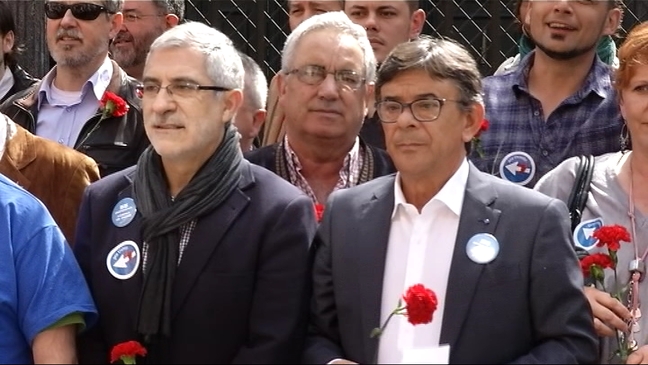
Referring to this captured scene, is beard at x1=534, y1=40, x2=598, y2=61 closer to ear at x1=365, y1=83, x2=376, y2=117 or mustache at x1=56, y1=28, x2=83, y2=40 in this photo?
ear at x1=365, y1=83, x2=376, y2=117

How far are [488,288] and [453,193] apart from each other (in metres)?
0.30

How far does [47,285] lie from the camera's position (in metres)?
3.87

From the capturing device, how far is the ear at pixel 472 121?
379 cm

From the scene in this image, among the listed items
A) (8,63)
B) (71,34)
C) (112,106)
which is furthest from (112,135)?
(8,63)

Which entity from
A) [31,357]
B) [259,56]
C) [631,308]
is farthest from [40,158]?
[259,56]

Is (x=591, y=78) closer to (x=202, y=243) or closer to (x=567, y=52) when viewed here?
(x=567, y=52)

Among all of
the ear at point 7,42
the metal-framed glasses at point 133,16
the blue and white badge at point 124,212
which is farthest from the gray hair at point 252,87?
the ear at point 7,42

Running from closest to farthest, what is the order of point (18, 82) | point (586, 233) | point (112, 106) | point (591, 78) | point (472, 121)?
point (472, 121) < point (586, 233) < point (591, 78) < point (112, 106) < point (18, 82)

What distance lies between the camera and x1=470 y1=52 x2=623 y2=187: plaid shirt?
4617mm

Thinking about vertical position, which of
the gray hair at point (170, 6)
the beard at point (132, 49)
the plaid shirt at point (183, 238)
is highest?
the gray hair at point (170, 6)

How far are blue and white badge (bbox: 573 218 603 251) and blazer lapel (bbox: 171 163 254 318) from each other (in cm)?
102

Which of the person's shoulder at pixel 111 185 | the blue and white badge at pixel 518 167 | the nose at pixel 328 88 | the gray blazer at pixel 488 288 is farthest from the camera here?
the blue and white badge at pixel 518 167

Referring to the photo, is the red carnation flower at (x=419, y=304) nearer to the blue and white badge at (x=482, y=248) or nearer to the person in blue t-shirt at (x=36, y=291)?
the blue and white badge at (x=482, y=248)

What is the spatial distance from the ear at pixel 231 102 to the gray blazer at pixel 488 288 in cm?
47
